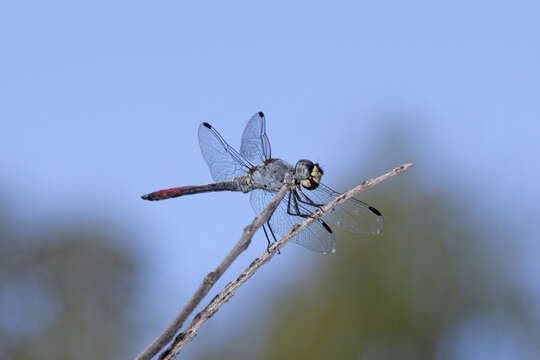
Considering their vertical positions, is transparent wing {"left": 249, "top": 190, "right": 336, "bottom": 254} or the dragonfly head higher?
the dragonfly head

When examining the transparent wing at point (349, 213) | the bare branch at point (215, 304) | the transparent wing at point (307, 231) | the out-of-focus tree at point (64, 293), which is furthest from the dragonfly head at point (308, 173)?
the out-of-focus tree at point (64, 293)

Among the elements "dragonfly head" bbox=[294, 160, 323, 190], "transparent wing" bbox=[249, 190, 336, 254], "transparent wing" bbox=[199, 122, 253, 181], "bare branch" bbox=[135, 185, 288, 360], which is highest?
"transparent wing" bbox=[199, 122, 253, 181]

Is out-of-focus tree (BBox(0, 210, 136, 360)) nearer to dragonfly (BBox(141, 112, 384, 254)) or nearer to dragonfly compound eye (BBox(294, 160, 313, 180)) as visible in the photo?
dragonfly (BBox(141, 112, 384, 254))

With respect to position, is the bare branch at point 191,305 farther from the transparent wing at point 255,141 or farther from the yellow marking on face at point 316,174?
the transparent wing at point 255,141

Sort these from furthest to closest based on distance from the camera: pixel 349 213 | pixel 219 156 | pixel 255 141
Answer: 1. pixel 219 156
2. pixel 255 141
3. pixel 349 213

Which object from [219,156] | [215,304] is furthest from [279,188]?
[215,304]

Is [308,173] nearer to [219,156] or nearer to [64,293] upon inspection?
[219,156]

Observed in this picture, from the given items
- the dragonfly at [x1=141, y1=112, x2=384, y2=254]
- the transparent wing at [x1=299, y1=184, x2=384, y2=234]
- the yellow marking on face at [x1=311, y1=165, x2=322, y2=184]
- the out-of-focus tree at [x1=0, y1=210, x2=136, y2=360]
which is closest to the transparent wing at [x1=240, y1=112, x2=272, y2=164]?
the dragonfly at [x1=141, y1=112, x2=384, y2=254]
